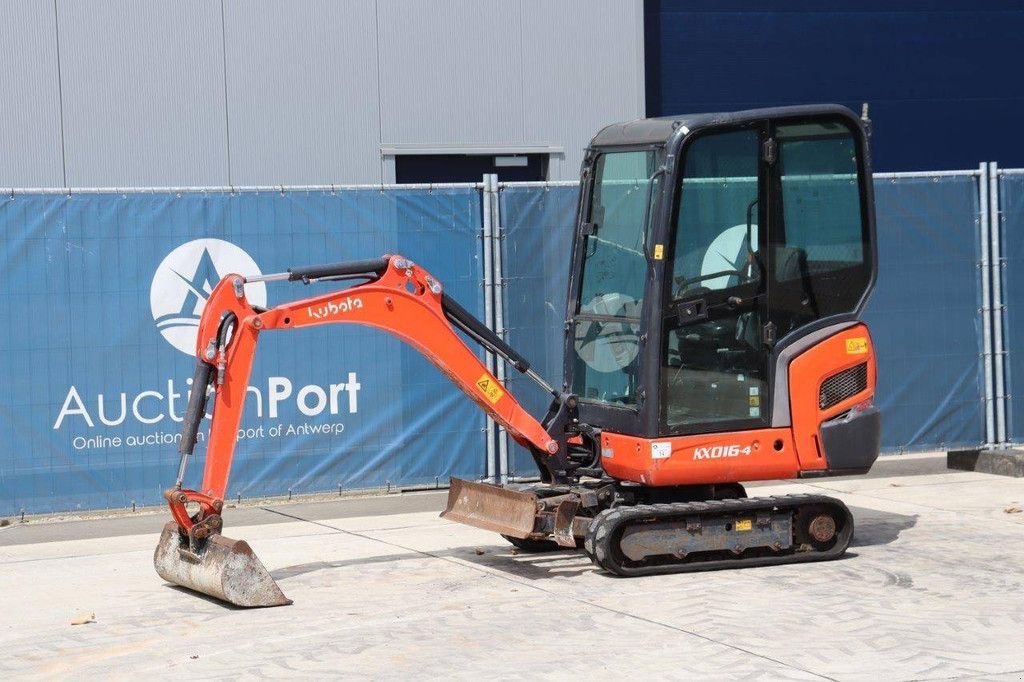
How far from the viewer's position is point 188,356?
1205cm

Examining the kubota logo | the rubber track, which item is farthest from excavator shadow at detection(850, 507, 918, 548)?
the kubota logo

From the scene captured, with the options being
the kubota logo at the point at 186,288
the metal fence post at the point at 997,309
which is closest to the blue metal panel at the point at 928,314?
the metal fence post at the point at 997,309

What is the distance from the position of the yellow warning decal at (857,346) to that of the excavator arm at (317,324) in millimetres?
1851

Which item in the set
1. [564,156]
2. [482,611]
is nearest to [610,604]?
[482,611]

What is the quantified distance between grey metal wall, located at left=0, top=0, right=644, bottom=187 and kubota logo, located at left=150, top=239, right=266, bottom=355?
6200mm

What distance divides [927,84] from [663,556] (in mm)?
14111

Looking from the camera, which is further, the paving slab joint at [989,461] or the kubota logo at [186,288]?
the paving slab joint at [989,461]

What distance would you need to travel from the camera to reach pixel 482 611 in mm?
8477

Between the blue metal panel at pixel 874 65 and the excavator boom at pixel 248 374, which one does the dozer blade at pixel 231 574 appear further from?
the blue metal panel at pixel 874 65

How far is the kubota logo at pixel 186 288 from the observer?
12023 millimetres

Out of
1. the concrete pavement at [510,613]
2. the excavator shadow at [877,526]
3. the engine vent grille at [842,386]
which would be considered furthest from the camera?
the excavator shadow at [877,526]

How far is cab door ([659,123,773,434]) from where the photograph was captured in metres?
9.31

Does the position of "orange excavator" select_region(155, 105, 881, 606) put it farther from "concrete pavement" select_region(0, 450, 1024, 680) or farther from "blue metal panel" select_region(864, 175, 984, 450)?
"blue metal panel" select_region(864, 175, 984, 450)

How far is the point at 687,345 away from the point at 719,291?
40cm
